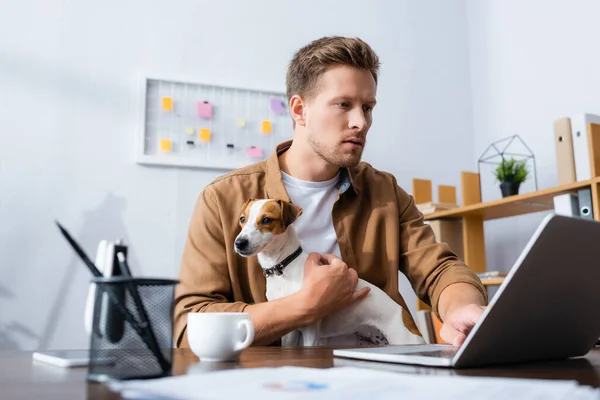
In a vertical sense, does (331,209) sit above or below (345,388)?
above

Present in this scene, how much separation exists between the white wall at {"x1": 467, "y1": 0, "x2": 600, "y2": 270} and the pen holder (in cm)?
235

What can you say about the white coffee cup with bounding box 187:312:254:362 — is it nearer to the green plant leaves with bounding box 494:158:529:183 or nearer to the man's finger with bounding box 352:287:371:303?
the man's finger with bounding box 352:287:371:303

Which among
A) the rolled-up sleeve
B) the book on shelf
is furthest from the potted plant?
the rolled-up sleeve

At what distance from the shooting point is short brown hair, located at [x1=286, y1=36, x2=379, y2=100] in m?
1.42

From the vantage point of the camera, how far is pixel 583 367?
63cm

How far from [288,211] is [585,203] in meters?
1.34

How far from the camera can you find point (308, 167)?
58.1 inches

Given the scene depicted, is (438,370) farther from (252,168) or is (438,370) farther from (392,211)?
(252,168)

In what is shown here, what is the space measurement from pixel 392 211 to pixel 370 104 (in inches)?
11.1

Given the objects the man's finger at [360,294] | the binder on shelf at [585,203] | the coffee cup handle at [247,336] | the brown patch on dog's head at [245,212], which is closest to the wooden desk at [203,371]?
the coffee cup handle at [247,336]

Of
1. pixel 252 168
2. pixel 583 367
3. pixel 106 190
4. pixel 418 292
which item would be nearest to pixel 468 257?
pixel 418 292

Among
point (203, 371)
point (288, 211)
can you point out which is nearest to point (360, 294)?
point (288, 211)

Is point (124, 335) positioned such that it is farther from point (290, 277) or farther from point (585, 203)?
point (585, 203)

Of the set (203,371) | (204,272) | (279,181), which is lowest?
(203,371)
